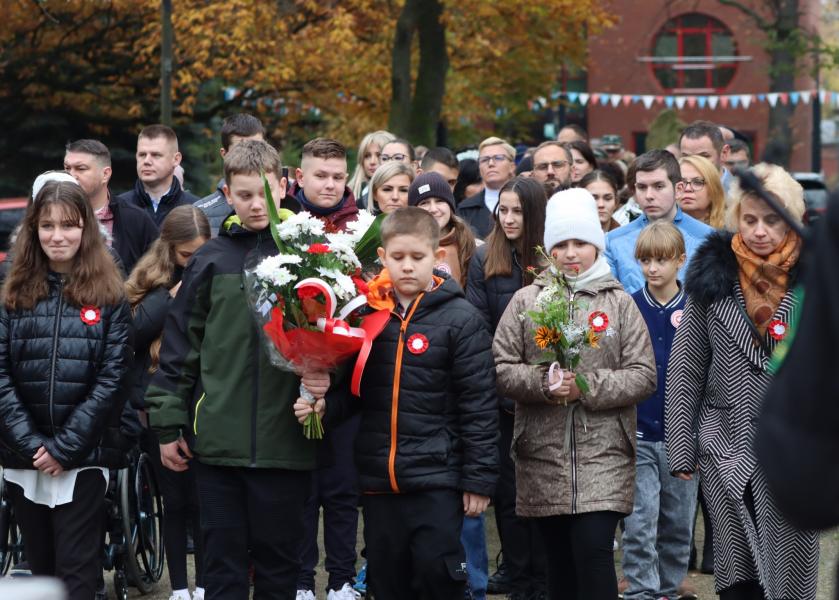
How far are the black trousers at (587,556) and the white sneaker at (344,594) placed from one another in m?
1.60

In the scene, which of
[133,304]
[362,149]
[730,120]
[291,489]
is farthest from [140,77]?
[730,120]

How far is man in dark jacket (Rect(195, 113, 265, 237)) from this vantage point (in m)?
8.50

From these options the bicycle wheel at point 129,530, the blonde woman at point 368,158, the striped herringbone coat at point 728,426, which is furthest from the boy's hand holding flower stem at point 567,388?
the blonde woman at point 368,158

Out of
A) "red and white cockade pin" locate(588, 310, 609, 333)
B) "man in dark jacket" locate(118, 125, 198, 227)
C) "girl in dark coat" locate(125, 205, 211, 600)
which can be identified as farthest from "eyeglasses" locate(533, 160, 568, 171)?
"red and white cockade pin" locate(588, 310, 609, 333)

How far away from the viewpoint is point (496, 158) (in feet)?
33.0

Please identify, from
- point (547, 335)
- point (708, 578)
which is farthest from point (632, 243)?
point (547, 335)

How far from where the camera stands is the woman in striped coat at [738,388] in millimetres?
5562

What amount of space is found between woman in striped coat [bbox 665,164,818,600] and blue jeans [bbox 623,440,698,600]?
4.84 feet

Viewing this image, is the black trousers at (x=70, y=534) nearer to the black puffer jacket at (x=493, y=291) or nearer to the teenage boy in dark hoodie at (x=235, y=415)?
the teenage boy in dark hoodie at (x=235, y=415)

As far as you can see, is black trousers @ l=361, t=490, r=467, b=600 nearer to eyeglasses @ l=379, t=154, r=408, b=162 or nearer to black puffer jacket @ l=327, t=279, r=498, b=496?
black puffer jacket @ l=327, t=279, r=498, b=496

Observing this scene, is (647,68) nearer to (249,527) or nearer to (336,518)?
(336,518)

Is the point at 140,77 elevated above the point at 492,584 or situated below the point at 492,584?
above

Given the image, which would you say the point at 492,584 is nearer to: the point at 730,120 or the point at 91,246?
the point at 91,246

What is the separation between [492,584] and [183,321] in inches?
109
